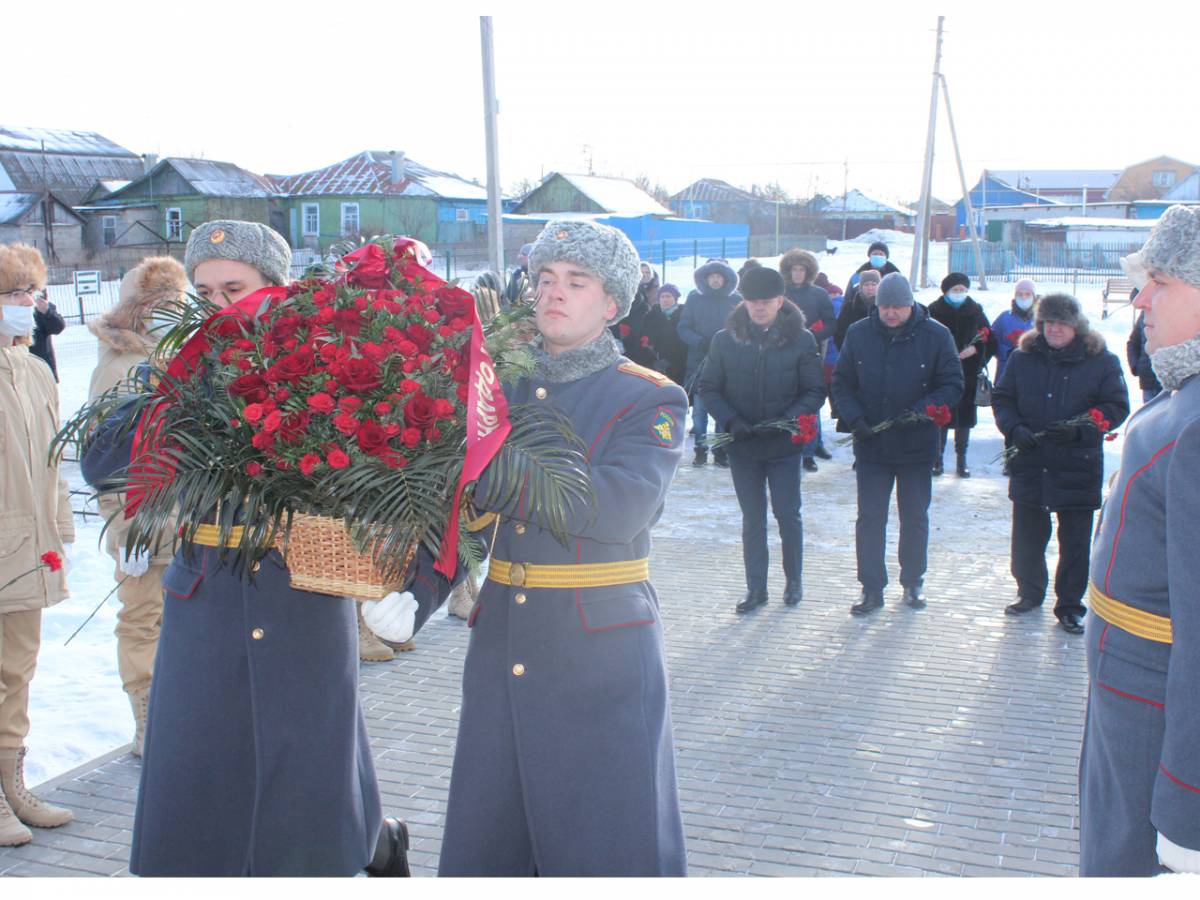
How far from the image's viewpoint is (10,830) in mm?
3969

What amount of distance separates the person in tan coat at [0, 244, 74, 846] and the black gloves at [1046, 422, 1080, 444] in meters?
4.95

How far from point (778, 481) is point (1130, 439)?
4.48 metres

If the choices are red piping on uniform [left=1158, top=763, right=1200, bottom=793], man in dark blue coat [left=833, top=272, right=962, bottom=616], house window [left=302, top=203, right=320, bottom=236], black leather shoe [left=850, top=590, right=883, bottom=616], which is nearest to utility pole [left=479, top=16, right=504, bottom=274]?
man in dark blue coat [left=833, top=272, right=962, bottom=616]

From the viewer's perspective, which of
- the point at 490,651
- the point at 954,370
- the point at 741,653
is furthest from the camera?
the point at 954,370

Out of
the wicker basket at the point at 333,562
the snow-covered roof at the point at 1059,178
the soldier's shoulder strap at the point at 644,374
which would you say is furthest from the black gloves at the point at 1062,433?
the snow-covered roof at the point at 1059,178

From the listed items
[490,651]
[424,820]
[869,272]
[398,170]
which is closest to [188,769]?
[490,651]

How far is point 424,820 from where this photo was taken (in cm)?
429

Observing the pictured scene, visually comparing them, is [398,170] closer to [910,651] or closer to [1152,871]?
[910,651]

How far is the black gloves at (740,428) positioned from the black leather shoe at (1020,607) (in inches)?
70.6

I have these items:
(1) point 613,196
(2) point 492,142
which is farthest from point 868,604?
(1) point 613,196

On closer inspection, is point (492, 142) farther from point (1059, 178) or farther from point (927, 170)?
point (1059, 178)

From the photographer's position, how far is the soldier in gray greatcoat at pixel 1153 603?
2.23 m

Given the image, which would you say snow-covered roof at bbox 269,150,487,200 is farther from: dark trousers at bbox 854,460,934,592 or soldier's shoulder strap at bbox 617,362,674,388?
soldier's shoulder strap at bbox 617,362,674,388

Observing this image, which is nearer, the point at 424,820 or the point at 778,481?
the point at 424,820
